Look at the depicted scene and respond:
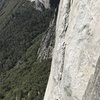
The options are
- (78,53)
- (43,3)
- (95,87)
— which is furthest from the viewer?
(43,3)

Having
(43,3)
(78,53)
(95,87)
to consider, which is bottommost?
(95,87)

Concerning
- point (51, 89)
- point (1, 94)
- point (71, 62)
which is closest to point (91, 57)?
point (71, 62)

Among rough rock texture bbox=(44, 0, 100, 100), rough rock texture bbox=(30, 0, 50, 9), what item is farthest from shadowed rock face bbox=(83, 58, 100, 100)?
rough rock texture bbox=(30, 0, 50, 9)

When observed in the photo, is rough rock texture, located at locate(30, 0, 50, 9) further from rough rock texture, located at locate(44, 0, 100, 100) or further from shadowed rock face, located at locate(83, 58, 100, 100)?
shadowed rock face, located at locate(83, 58, 100, 100)

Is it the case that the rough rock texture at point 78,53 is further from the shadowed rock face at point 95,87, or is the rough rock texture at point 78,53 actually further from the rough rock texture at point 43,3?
the rough rock texture at point 43,3

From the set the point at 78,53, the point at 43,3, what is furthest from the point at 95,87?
the point at 43,3

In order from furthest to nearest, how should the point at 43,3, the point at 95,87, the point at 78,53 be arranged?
1. the point at 43,3
2. the point at 78,53
3. the point at 95,87

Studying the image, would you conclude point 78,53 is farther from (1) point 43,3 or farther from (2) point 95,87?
(1) point 43,3

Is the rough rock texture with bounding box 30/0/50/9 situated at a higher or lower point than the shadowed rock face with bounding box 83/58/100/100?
higher
